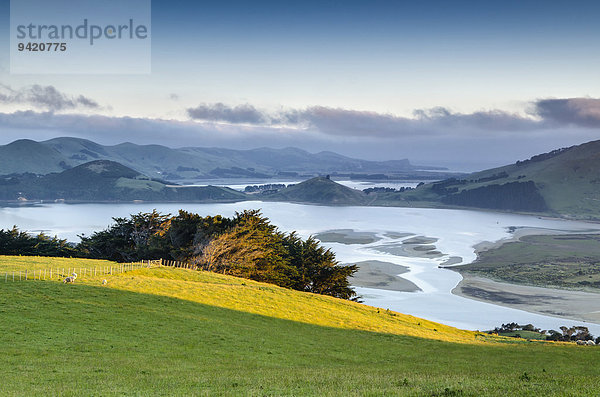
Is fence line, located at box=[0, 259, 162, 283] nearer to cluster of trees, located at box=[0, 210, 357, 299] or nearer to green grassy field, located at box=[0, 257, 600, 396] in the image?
green grassy field, located at box=[0, 257, 600, 396]

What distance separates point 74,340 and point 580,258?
454 ft

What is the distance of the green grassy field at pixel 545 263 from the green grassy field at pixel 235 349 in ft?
226

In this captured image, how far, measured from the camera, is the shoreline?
77.8 metres

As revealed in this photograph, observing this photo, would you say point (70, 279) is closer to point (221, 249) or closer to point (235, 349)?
point (235, 349)

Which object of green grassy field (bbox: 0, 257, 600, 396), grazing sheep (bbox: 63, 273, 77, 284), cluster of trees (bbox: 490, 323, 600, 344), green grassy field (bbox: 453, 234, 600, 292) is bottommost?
cluster of trees (bbox: 490, 323, 600, 344)

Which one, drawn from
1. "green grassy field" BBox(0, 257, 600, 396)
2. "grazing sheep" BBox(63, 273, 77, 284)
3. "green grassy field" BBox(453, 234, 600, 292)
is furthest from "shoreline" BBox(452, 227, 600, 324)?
"grazing sheep" BBox(63, 273, 77, 284)

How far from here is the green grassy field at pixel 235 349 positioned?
51.9ft

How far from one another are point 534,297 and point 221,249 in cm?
6090

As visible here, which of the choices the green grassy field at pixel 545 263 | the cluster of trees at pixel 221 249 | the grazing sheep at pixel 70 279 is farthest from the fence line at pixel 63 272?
the green grassy field at pixel 545 263

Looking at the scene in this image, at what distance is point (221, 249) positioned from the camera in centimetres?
6350

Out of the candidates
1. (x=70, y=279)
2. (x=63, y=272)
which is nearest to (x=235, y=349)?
(x=70, y=279)

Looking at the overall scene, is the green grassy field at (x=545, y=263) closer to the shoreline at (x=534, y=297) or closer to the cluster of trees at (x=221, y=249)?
the shoreline at (x=534, y=297)

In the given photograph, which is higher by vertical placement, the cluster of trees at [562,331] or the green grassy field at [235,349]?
the green grassy field at [235,349]

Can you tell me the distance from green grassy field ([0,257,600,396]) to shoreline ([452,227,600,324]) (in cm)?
4363
